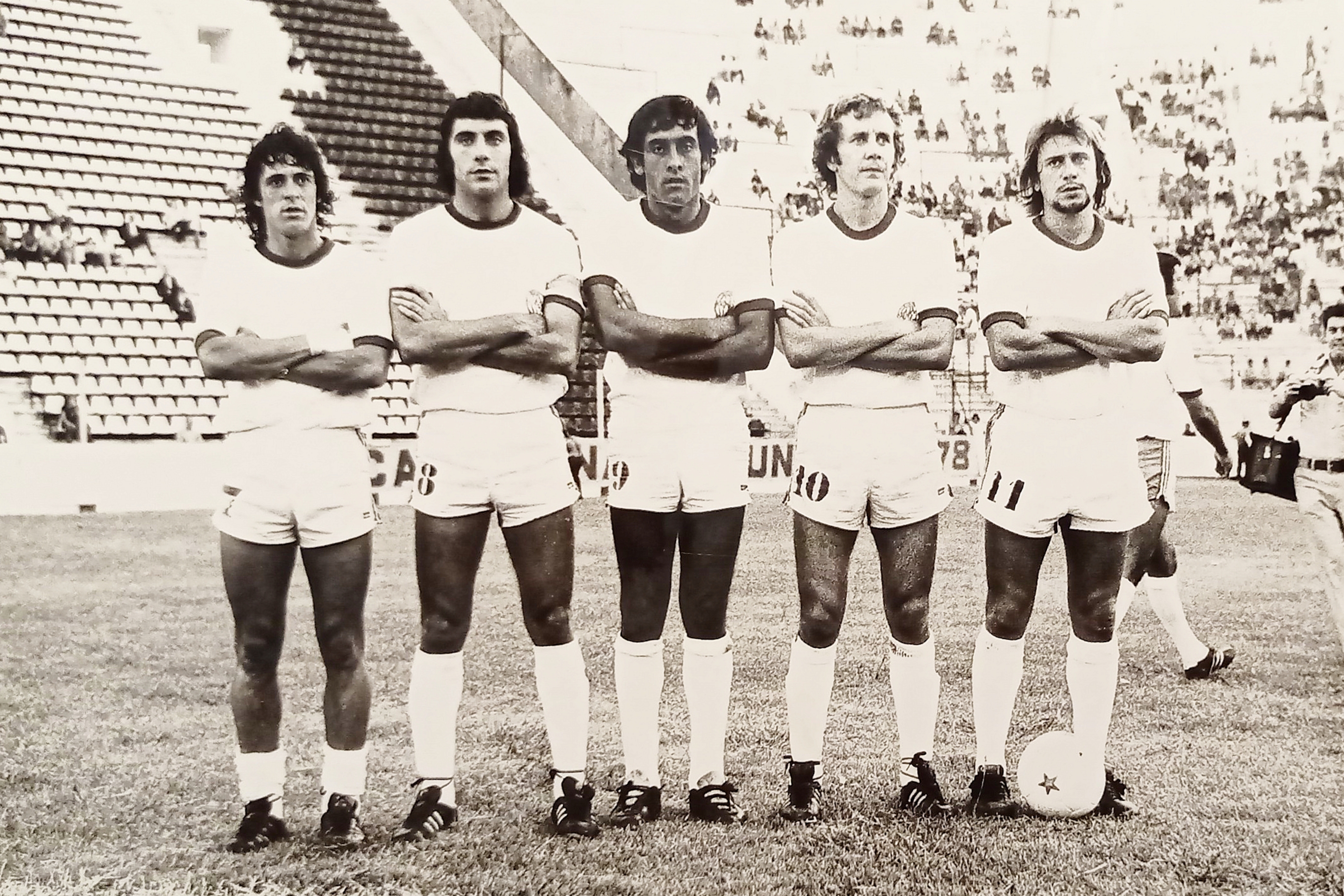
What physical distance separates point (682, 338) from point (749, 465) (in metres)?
0.36

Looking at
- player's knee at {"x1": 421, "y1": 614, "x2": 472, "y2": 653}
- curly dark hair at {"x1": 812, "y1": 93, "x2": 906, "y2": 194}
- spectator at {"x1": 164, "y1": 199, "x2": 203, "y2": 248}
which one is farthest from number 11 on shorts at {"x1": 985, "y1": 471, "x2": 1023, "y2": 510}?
spectator at {"x1": 164, "y1": 199, "x2": 203, "y2": 248}

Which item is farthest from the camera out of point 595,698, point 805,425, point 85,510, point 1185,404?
point 1185,404

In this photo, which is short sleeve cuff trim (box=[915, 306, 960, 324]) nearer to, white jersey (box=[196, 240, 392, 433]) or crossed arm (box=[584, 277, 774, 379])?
crossed arm (box=[584, 277, 774, 379])

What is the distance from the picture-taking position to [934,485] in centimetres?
226

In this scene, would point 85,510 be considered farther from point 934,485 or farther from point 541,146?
point 934,485

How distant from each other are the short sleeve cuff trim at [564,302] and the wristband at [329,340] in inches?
16.1

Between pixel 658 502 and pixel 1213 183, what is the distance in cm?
177

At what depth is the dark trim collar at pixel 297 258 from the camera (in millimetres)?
2197

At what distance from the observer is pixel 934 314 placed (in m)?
2.28

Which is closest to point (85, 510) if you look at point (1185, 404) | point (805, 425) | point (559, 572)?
point (559, 572)

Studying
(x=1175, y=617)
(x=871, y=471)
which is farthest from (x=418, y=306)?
(x=1175, y=617)

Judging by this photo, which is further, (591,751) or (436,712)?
(591,751)

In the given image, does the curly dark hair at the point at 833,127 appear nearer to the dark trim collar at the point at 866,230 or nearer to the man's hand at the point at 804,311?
Answer: the dark trim collar at the point at 866,230

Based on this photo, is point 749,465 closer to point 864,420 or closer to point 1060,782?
point 864,420
